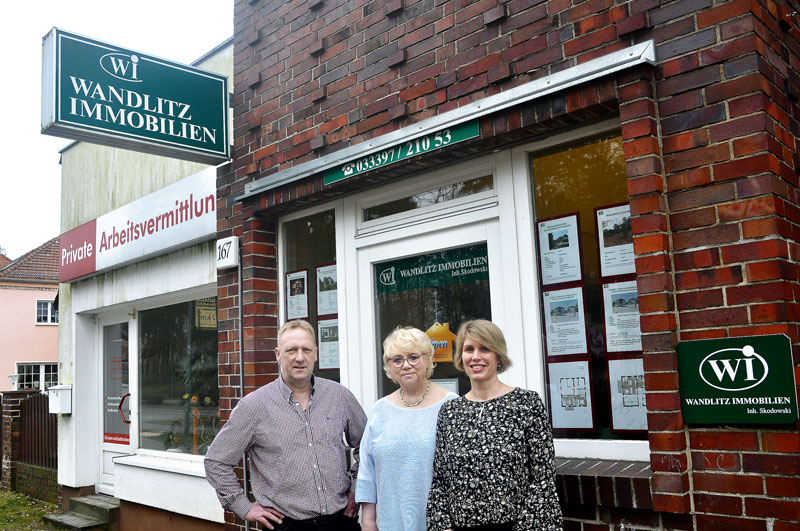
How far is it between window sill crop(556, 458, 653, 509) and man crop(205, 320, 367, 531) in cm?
106

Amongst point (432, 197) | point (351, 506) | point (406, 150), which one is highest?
point (406, 150)

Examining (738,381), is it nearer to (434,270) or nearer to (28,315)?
(434,270)

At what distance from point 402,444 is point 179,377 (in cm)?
511

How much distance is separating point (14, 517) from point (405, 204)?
8035mm

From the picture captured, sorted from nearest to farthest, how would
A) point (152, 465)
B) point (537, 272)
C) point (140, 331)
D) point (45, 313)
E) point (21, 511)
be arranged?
1. point (537, 272)
2. point (152, 465)
3. point (140, 331)
4. point (21, 511)
5. point (45, 313)

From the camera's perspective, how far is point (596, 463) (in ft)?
11.2

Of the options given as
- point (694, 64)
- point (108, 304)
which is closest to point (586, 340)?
point (694, 64)

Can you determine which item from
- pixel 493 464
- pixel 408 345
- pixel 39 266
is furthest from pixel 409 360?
pixel 39 266

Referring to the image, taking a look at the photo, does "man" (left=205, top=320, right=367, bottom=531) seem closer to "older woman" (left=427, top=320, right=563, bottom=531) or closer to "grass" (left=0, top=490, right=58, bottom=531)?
"older woman" (left=427, top=320, right=563, bottom=531)

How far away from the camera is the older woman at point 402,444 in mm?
3121

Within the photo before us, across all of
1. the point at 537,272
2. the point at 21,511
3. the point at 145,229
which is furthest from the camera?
the point at 21,511

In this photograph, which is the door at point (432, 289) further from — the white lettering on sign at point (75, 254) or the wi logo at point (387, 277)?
the white lettering on sign at point (75, 254)

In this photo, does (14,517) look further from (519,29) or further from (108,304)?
(519,29)

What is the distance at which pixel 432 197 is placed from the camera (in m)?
4.41
